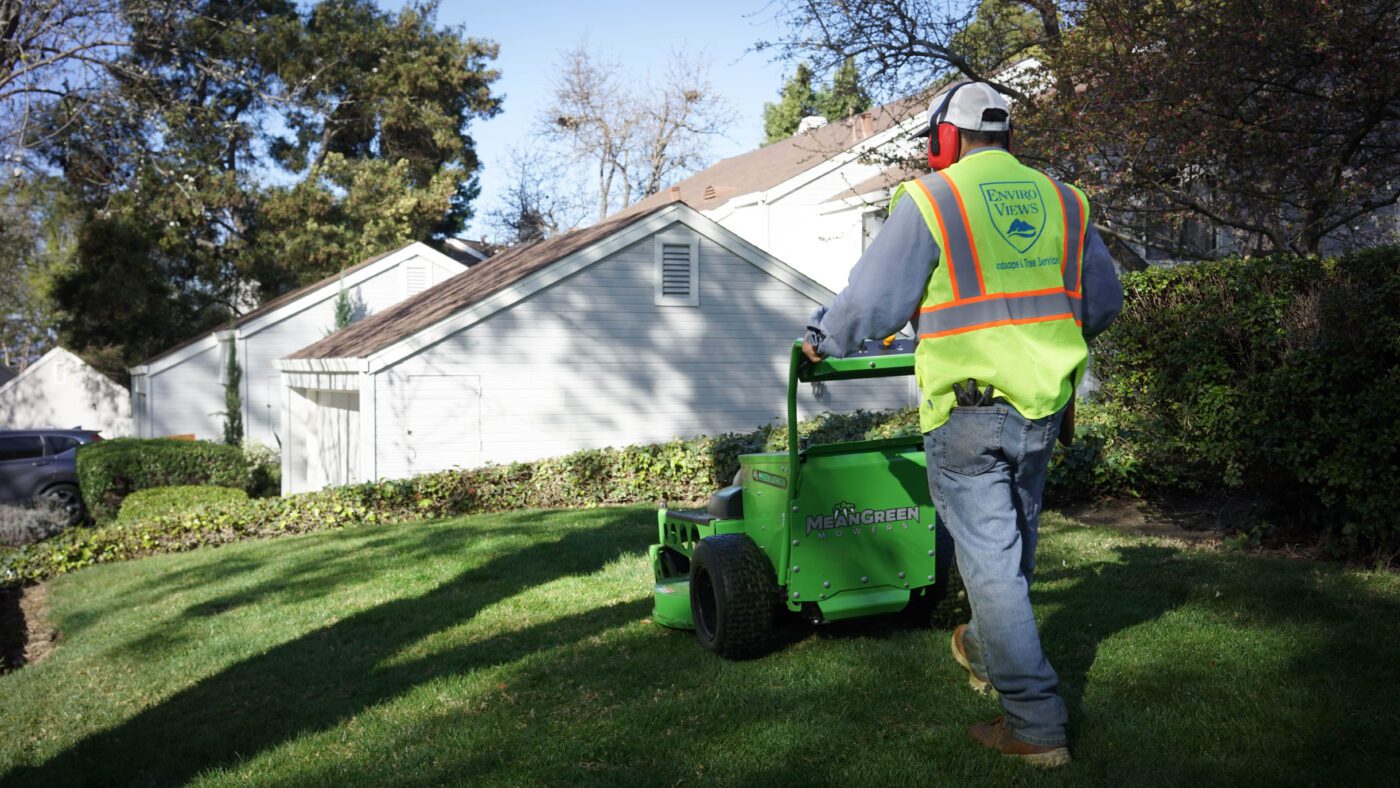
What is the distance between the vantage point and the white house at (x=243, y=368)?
2667 cm

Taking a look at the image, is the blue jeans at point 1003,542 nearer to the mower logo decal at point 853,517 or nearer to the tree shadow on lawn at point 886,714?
the tree shadow on lawn at point 886,714

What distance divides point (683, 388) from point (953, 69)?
698 centimetres

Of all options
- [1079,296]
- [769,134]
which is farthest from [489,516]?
[769,134]

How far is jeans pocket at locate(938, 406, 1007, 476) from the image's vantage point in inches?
134

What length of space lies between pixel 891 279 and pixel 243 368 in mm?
25776

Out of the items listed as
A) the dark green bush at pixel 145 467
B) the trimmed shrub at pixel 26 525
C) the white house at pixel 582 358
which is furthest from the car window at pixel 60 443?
the white house at pixel 582 358

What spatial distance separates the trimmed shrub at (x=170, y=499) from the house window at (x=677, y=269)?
7506 millimetres

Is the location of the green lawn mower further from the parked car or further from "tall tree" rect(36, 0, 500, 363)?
"tall tree" rect(36, 0, 500, 363)

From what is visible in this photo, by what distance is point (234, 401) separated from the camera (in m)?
26.3

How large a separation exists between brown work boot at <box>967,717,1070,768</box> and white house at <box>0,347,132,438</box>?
39363 mm

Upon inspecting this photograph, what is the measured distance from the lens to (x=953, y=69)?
14172 mm

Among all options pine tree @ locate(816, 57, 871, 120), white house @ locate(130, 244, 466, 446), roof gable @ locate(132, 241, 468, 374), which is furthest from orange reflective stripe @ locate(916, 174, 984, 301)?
roof gable @ locate(132, 241, 468, 374)

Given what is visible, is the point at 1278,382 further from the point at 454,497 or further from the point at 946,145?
the point at 454,497

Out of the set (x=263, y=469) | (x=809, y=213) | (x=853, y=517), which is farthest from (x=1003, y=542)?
(x=263, y=469)
